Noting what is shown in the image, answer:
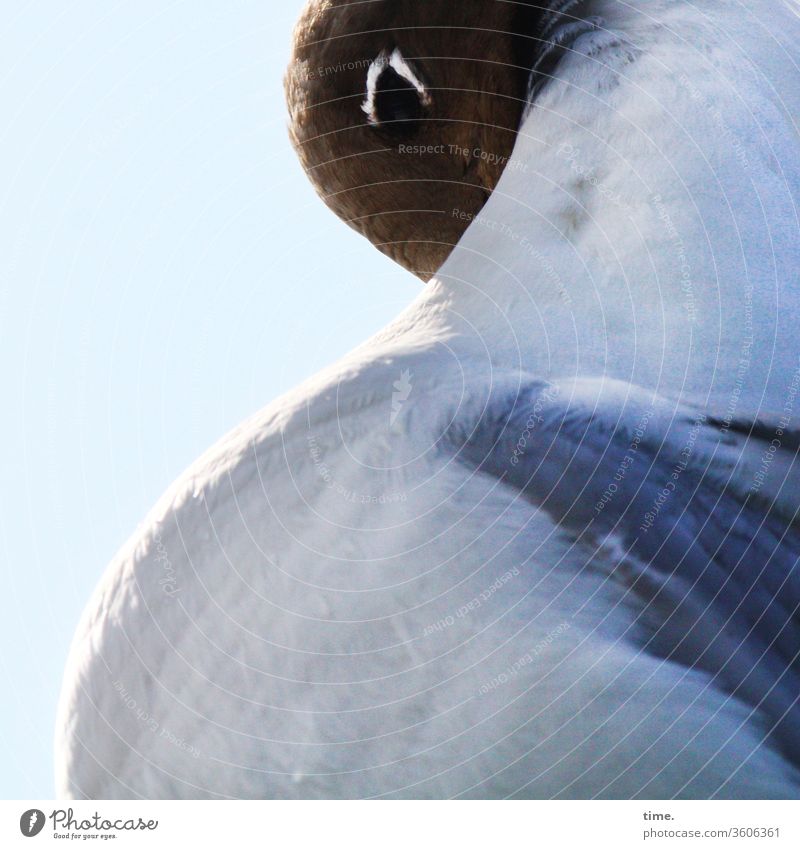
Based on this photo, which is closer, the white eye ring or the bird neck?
the bird neck

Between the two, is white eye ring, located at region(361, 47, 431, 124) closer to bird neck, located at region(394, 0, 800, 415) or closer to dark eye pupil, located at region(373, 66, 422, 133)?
dark eye pupil, located at region(373, 66, 422, 133)

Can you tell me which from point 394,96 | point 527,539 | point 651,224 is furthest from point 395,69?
point 527,539

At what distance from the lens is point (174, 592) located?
42.0 inches

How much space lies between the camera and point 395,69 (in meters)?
1.38

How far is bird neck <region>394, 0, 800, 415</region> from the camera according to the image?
41.0 inches

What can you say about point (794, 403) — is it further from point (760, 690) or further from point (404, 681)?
point (404, 681)

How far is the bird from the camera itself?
0.99 m

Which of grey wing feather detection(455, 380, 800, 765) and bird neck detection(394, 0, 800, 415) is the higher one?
bird neck detection(394, 0, 800, 415)

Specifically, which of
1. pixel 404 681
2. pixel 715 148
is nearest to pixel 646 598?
pixel 404 681

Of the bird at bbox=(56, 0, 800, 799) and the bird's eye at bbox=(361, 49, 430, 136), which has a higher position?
the bird's eye at bbox=(361, 49, 430, 136)

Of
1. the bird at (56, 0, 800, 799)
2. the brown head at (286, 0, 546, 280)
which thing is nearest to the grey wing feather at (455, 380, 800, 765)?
the bird at (56, 0, 800, 799)

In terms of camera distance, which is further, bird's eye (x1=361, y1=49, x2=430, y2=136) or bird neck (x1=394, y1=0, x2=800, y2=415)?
bird's eye (x1=361, y1=49, x2=430, y2=136)

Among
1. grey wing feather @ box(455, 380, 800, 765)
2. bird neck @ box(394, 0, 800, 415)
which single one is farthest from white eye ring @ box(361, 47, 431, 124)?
grey wing feather @ box(455, 380, 800, 765)

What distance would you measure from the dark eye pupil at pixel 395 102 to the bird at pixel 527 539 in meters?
0.30
